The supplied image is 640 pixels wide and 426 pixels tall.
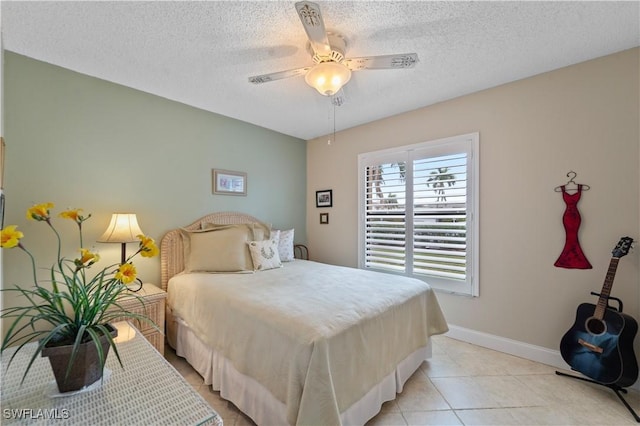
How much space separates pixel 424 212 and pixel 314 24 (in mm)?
2252

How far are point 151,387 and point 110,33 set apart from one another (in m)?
2.17

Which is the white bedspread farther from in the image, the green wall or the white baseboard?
the green wall

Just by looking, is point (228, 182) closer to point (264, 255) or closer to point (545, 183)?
point (264, 255)

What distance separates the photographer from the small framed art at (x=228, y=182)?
3.21 meters

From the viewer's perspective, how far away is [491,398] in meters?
1.92

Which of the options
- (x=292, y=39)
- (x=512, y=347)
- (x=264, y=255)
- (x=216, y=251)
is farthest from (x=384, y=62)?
(x=512, y=347)

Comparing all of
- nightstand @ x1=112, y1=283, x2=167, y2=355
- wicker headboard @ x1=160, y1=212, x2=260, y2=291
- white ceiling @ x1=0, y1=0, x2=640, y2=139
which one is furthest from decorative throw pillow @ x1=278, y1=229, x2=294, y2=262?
white ceiling @ x1=0, y1=0, x2=640, y2=139

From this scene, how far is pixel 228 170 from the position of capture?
334 centimetres

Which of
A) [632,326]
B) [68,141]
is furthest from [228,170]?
[632,326]

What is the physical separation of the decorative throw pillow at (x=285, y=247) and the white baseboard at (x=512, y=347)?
2.00 m

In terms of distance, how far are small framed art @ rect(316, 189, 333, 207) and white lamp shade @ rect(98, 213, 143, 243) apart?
95.9 inches

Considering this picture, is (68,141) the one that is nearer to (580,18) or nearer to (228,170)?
(228,170)

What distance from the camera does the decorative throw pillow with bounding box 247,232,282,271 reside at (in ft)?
9.30

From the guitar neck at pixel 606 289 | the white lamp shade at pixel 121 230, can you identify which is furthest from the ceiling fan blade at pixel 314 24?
the guitar neck at pixel 606 289
